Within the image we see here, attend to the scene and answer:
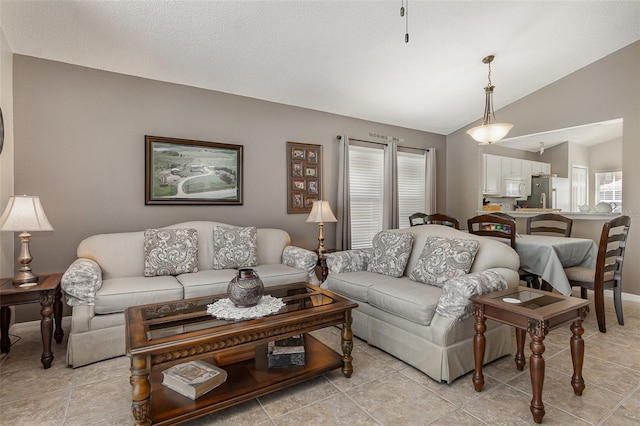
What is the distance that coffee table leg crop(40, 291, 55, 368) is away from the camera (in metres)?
2.39

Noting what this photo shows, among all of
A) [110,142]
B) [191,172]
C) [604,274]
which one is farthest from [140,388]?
[604,274]

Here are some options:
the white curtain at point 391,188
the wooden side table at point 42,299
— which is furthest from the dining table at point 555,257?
the wooden side table at point 42,299

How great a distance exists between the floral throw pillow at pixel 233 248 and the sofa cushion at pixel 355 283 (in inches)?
34.9

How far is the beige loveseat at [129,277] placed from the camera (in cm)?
245

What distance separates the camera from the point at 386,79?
402cm

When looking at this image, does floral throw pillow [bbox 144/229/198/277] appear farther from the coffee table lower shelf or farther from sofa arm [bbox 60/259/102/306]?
the coffee table lower shelf

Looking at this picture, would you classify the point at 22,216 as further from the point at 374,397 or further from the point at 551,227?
the point at 551,227

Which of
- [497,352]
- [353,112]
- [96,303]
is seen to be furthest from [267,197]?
[497,352]

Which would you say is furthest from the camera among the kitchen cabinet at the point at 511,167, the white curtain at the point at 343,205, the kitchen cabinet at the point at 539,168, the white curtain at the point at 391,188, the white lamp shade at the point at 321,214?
the kitchen cabinet at the point at 539,168

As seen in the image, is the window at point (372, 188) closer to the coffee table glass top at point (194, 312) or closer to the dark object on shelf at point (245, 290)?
the coffee table glass top at point (194, 312)

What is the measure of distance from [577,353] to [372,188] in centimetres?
351

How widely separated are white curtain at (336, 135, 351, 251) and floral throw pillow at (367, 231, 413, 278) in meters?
1.34

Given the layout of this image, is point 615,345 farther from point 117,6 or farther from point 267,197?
point 117,6

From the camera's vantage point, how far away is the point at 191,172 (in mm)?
3744
